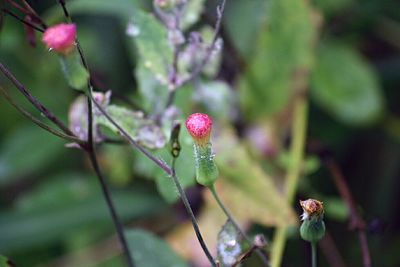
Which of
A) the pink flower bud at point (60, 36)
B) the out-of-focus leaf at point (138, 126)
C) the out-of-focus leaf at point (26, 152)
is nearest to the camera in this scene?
the pink flower bud at point (60, 36)

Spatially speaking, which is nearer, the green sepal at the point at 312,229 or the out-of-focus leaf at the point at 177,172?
the green sepal at the point at 312,229

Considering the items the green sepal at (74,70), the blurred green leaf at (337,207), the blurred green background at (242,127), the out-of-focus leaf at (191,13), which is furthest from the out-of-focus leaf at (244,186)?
the green sepal at (74,70)

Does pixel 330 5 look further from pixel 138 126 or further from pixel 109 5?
pixel 138 126

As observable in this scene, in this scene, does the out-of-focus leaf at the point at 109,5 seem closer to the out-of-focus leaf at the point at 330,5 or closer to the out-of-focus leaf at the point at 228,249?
the out-of-focus leaf at the point at 330,5

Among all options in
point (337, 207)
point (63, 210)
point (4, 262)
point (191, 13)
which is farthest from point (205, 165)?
point (63, 210)

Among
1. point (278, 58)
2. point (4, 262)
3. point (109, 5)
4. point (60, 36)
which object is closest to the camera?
point (60, 36)
